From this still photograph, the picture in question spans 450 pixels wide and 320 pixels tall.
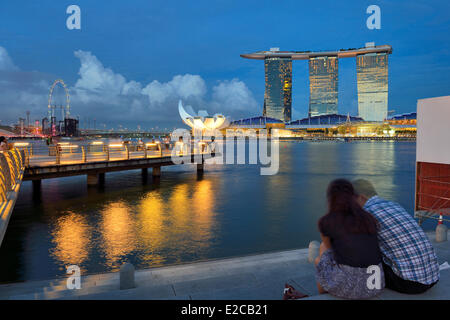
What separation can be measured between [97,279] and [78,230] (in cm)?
625

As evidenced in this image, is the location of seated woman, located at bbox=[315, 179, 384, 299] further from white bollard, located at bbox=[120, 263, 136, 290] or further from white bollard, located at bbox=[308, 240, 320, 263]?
white bollard, located at bbox=[120, 263, 136, 290]

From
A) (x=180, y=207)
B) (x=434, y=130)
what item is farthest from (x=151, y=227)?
(x=434, y=130)

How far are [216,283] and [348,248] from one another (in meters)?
2.56

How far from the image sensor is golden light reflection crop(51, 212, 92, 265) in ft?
29.3

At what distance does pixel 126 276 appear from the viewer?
190 inches

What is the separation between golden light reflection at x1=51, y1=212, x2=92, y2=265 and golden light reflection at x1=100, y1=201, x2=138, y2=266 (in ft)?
1.72

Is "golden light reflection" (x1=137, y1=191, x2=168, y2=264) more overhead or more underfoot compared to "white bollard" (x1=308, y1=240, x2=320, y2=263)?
more underfoot

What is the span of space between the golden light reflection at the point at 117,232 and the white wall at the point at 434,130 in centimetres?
745

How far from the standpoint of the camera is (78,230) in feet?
38.4

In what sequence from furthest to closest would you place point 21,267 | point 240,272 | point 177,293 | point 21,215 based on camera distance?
point 21,215 → point 21,267 → point 240,272 → point 177,293

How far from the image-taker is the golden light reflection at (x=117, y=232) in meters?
9.28

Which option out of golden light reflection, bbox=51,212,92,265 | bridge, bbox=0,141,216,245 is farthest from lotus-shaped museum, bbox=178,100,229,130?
golden light reflection, bbox=51,212,92,265

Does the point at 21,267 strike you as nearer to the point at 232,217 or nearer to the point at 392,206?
the point at 232,217

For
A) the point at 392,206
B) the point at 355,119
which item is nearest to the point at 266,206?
the point at 392,206
